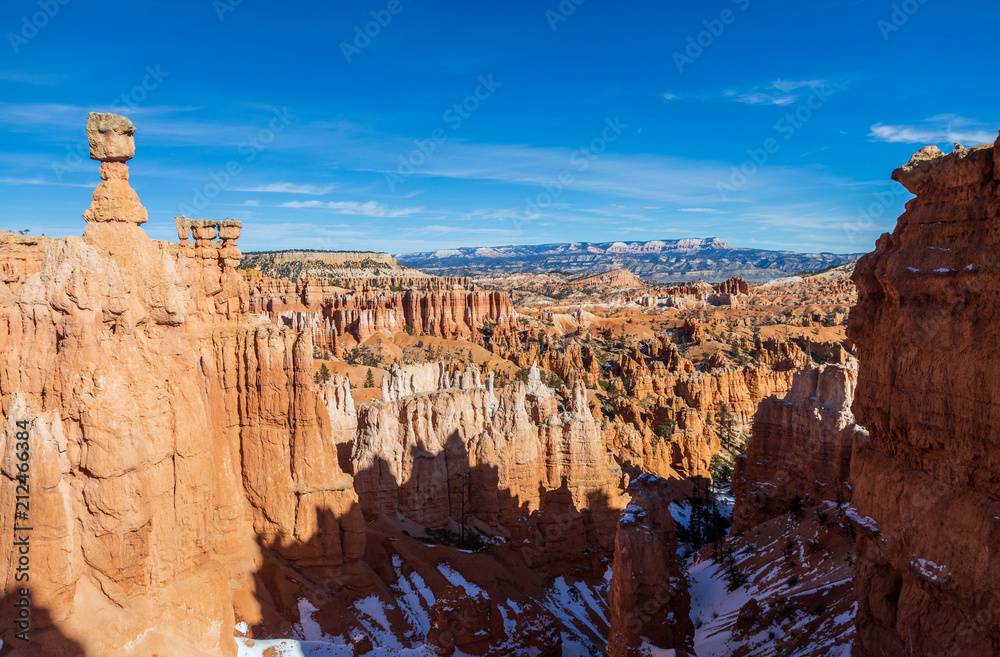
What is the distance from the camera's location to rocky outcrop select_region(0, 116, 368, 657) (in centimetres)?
1147

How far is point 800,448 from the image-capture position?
30.1 metres

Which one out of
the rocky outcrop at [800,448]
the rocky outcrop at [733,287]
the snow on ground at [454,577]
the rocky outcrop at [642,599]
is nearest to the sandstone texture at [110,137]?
the rocky outcrop at [642,599]

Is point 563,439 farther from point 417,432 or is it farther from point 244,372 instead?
point 244,372

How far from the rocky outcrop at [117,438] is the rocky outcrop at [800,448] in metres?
23.1

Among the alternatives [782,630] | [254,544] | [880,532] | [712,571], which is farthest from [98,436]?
[712,571]

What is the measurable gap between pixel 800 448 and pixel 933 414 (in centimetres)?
2190

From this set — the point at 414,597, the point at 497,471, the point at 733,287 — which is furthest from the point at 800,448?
the point at 733,287

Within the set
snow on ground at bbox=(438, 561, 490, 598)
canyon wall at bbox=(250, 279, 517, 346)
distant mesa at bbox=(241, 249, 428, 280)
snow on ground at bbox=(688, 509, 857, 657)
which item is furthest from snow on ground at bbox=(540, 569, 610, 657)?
distant mesa at bbox=(241, 249, 428, 280)

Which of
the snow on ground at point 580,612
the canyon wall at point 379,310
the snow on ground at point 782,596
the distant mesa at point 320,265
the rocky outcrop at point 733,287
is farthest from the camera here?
the rocky outcrop at point 733,287

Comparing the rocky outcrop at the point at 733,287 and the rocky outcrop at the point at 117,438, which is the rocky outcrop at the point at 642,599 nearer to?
the rocky outcrop at the point at 117,438

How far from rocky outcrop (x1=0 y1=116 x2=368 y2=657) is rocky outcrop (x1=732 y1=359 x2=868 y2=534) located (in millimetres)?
23060

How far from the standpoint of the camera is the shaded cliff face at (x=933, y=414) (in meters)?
9.27

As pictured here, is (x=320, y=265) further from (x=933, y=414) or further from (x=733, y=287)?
(x=933, y=414)

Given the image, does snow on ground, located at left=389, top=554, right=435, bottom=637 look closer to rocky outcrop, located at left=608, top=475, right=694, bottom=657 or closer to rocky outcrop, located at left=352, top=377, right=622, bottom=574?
rocky outcrop, located at left=608, top=475, right=694, bottom=657
